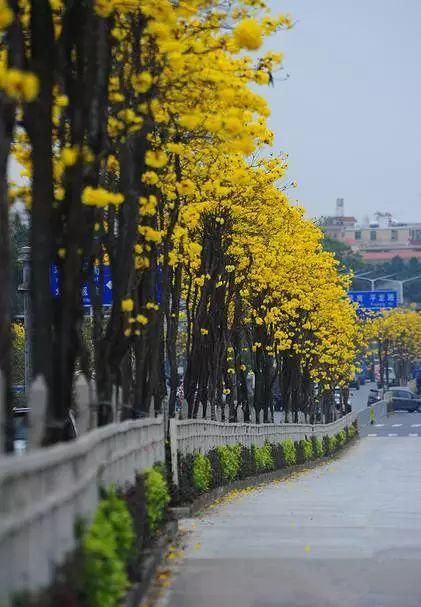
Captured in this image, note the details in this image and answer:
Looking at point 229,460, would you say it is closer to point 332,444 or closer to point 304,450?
point 304,450

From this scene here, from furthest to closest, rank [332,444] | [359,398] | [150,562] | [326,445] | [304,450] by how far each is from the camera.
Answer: [359,398] → [332,444] → [326,445] → [304,450] → [150,562]

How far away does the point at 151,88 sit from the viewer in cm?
1492

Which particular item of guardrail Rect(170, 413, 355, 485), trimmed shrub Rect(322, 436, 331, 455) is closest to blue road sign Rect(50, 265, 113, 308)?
guardrail Rect(170, 413, 355, 485)

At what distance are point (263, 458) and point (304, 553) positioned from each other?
23219 millimetres

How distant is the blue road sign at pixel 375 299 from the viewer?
89.8m

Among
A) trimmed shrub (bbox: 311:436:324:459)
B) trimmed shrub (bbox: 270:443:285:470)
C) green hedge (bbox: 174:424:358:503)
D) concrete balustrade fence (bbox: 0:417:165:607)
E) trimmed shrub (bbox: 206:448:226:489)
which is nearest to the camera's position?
concrete balustrade fence (bbox: 0:417:165:607)

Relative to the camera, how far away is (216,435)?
30.3 metres

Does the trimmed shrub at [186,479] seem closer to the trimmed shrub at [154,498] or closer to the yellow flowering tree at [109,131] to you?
the yellow flowering tree at [109,131]

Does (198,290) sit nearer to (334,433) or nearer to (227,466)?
(227,466)

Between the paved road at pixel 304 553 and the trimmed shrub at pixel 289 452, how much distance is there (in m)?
15.8

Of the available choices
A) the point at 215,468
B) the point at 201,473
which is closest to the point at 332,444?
the point at 215,468

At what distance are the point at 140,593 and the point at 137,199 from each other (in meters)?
4.39

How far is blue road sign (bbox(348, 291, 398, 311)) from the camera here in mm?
89750

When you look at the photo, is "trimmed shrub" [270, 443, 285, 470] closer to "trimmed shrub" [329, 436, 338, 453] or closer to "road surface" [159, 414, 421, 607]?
"road surface" [159, 414, 421, 607]
